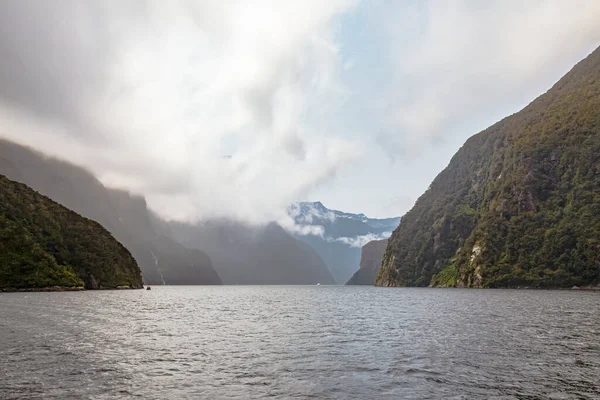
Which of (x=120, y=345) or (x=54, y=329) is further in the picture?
(x=54, y=329)

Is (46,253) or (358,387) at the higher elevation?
(46,253)

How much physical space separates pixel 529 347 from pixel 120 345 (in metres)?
43.6

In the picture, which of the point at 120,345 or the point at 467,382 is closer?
the point at 467,382

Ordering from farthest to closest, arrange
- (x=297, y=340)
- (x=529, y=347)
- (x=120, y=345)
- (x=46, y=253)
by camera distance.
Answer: (x=46, y=253)
(x=297, y=340)
(x=120, y=345)
(x=529, y=347)

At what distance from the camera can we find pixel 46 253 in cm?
18188

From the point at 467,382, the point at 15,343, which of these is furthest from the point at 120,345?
the point at 467,382

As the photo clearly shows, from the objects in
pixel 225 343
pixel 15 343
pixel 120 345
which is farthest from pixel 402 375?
pixel 15 343

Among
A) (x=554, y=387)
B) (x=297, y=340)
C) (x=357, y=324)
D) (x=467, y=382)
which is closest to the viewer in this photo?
(x=554, y=387)

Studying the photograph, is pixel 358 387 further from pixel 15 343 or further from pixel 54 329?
pixel 54 329

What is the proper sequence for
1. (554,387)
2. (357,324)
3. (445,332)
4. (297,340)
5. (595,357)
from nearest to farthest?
1. (554,387)
2. (595,357)
3. (297,340)
4. (445,332)
5. (357,324)

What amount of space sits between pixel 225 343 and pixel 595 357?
36.4m

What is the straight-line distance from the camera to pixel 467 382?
2828 centimetres

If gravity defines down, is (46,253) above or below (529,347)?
above

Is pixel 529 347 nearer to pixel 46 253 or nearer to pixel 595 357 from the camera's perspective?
pixel 595 357
